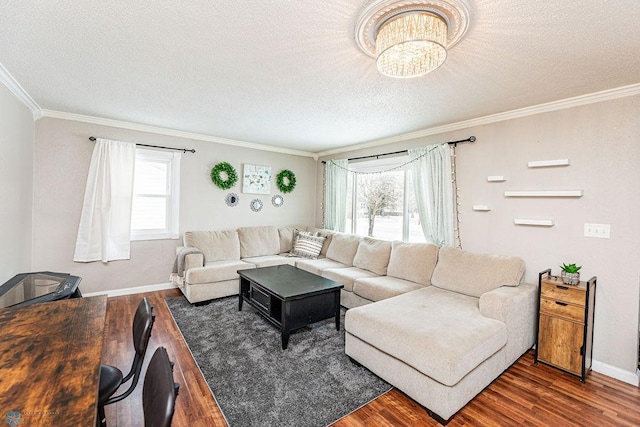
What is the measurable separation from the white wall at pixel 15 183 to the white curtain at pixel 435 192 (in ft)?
14.2

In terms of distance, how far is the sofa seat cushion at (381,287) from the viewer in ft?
10.2

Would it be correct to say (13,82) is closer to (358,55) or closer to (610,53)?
(358,55)

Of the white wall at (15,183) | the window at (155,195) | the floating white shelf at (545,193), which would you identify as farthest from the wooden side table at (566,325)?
the white wall at (15,183)

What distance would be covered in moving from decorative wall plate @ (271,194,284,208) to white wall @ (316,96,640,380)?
3.42 meters

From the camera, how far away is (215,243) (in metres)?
4.35

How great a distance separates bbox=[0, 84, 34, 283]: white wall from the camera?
2572mm

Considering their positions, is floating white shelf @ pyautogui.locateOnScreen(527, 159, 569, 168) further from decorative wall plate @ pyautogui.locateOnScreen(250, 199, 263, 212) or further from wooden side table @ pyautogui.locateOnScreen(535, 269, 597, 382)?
decorative wall plate @ pyautogui.locateOnScreen(250, 199, 263, 212)

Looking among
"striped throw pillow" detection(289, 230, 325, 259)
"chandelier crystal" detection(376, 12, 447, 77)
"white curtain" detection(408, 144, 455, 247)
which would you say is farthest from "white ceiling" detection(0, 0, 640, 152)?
"striped throw pillow" detection(289, 230, 325, 259)

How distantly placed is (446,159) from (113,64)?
137 inches

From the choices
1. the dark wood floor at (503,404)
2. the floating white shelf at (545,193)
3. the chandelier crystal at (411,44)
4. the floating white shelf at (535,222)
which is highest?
the chandelier crystal at (411,44)

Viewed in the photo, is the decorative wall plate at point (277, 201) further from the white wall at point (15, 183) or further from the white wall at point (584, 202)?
the white wall at point (584, 202)

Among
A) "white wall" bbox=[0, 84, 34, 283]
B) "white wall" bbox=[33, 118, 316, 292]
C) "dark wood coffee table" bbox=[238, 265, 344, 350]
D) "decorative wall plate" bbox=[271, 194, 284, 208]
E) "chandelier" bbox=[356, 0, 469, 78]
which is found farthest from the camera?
"decorative wall plate" bbox=[271, 194, 284, 208]

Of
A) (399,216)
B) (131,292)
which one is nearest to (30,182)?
(131,292)

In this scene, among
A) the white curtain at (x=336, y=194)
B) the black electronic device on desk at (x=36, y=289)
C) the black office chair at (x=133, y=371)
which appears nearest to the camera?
the black office chair at (x=133, y=371)
